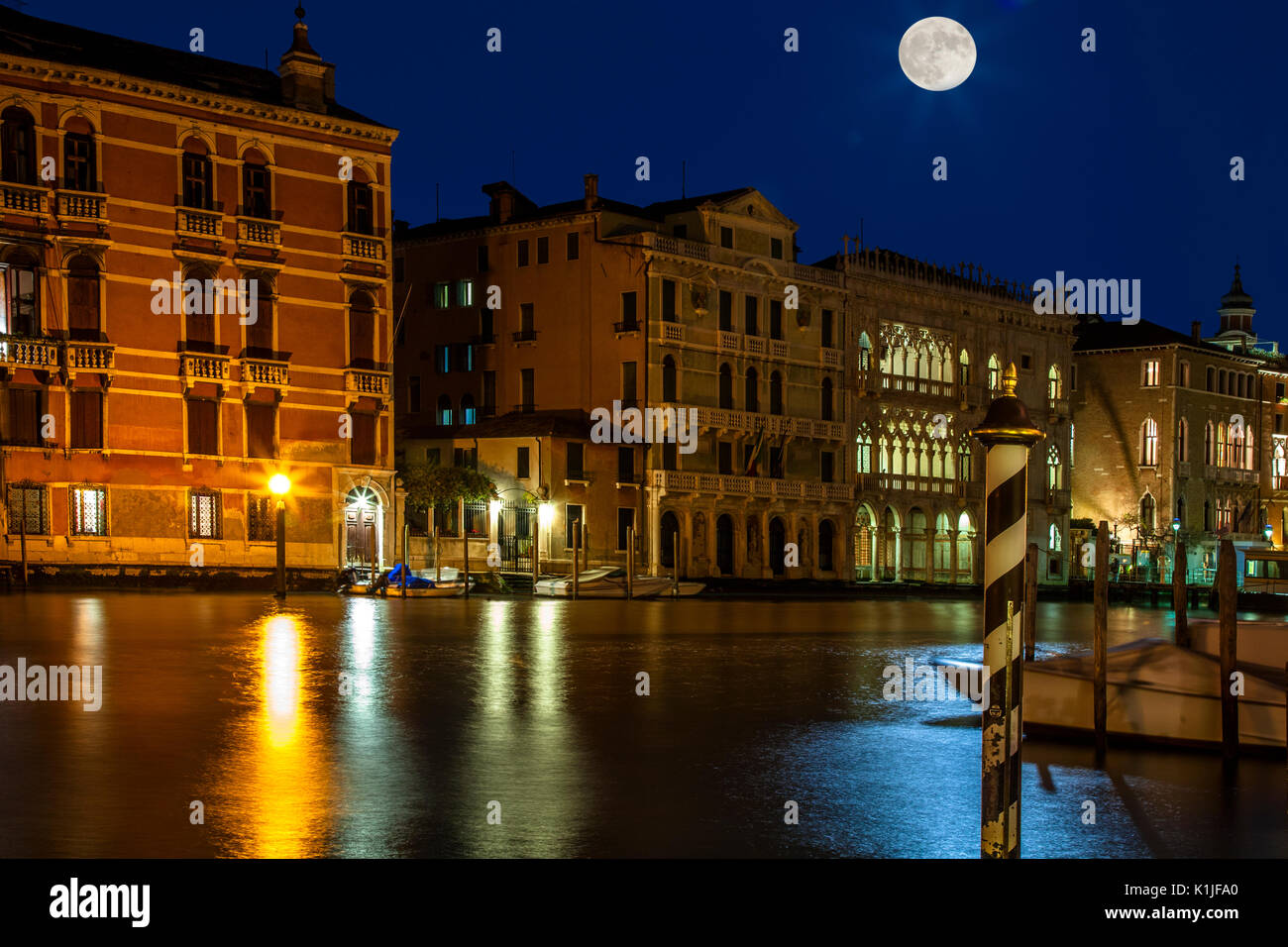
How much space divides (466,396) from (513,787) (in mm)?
44969

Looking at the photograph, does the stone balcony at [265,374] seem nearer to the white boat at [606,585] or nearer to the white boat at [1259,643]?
the white boat at [606,585]

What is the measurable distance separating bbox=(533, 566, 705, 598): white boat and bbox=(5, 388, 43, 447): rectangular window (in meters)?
14.7

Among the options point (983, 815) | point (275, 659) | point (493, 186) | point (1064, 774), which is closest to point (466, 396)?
point (493, 186)

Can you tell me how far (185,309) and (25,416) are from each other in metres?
5.36

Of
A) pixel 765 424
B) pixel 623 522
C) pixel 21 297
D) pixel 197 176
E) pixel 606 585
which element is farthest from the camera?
pixel 765 424

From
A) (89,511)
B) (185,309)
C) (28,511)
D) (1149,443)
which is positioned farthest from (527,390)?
(1149,443)

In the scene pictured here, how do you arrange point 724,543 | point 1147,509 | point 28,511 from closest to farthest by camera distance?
point 28,511 → point 724,543 → point 1147,509

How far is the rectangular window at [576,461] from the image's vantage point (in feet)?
166

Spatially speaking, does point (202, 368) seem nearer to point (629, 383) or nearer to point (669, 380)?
point (629, 383)

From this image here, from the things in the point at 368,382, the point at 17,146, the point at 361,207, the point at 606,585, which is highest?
the point at 17,146

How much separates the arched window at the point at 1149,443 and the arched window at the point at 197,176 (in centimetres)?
4994

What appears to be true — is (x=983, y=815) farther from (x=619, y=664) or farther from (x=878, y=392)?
(x=878, y=392)

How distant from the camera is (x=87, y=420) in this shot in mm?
39219

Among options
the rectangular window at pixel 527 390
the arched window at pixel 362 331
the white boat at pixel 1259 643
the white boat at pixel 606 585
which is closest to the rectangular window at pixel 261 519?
the arched window at pixel 362 331
